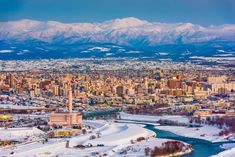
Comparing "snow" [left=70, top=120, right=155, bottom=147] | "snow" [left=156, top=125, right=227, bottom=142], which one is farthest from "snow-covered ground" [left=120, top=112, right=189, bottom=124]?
"snow" [left=70, top=120, right=155, bottom=147]

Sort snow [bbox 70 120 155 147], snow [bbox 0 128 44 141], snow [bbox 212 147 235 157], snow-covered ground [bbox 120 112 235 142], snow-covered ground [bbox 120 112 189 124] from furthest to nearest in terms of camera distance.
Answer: snow-covered ground [bbox 120 112 189 124]
snow-covered ground [bbox 120 112 235 142]
snow [bbox 0 128 44 141]
snow [bbox 70 120 155 147]
snow [bbox 212 147 235 157]

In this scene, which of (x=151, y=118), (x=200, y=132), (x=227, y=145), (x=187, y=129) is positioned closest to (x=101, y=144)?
(x=227, y=145)

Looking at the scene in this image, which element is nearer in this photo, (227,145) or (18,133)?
(227,145)

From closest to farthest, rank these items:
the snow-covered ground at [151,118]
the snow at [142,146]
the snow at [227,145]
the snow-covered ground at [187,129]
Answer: the snow at [142,146] → the snow at [227,145] → the snow-covered ground at [187,129] → the snow-covered ground at [151,118]

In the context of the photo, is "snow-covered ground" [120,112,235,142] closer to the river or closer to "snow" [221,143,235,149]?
the river

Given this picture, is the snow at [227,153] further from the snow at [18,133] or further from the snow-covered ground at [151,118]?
the snow-covered ground at [151,118]

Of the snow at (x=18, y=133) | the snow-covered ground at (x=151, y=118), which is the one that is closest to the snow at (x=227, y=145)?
the snow at (x=18, y=133)

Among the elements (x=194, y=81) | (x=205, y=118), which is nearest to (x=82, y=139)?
(x=205, y=118)

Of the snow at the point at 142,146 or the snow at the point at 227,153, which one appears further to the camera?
the snow at the point at 142,146

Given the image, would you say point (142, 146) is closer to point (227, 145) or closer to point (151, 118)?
point (227, 145)

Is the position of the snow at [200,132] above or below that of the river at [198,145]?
above

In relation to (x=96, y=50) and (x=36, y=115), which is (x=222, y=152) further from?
(x=96, y=50)
